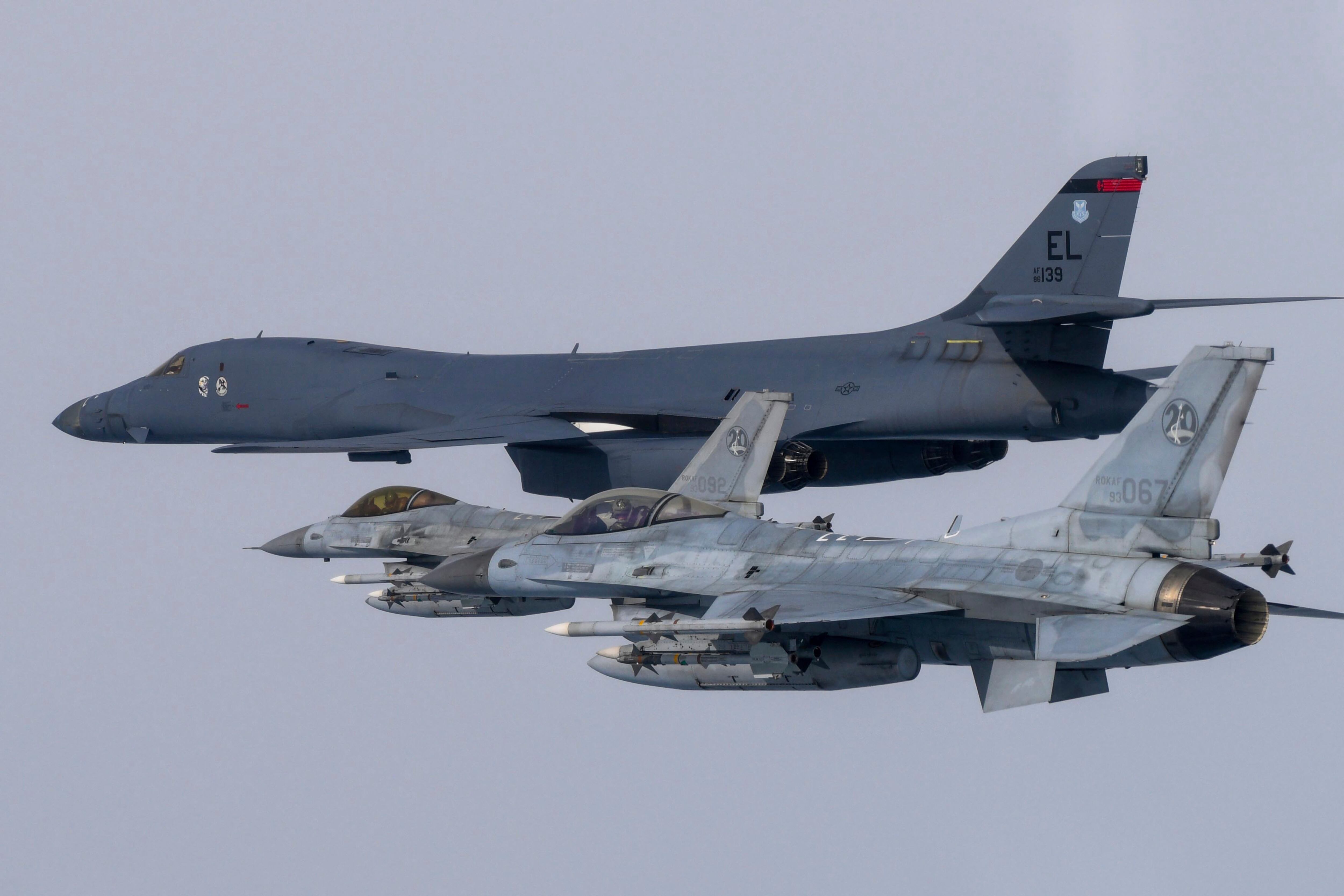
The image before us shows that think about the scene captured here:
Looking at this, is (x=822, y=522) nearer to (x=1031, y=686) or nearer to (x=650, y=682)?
(x=650, y=682)

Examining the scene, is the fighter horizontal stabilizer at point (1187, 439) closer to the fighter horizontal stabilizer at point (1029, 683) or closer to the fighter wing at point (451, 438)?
the fighter horizontal stabilizer at point (1029, 683)

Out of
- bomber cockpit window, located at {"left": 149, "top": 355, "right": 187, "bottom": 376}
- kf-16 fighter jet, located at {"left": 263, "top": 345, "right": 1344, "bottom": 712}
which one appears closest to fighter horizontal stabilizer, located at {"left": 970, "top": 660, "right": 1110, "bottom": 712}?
kf-16 fighter jet, located at {"left": 263, "top": 345, "right": 1344, "bottom": 712}

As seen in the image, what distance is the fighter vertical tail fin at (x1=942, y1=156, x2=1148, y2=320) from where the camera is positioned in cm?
3284

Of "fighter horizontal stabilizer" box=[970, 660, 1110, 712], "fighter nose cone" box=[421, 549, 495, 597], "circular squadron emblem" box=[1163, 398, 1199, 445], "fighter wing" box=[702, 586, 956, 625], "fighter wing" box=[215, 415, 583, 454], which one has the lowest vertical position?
"fighter horizontal stabilizer" box=[970, 660, 1110, 712]

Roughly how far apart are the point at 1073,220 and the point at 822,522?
309 inches

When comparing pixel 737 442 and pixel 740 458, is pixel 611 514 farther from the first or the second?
pixel 737 442

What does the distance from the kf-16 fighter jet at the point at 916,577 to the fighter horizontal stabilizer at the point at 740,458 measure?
0.09 feet

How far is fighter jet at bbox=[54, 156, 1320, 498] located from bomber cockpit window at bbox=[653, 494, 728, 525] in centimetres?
593

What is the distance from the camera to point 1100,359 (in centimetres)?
3231

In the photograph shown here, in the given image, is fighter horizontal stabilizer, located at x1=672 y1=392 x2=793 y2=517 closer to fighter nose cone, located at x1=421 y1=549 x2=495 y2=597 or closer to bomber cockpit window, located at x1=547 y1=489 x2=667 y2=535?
bomber cockpit window, located at x1=547 y1=489 x2=667 y2=535

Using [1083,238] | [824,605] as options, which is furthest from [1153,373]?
[824,605]

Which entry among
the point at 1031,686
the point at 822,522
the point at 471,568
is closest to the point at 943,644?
the point at 1031,686

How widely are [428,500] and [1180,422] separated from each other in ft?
41.9

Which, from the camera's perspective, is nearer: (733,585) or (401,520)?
(733,585)
